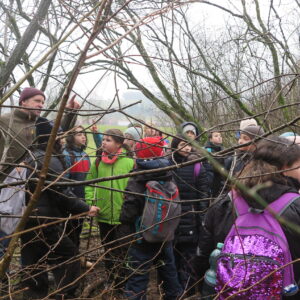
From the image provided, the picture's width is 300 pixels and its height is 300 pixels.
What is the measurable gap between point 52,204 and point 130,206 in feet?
1.97

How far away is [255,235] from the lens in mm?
1606

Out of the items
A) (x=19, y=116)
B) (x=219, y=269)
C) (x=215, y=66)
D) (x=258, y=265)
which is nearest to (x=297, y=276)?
(x=258, y=265)

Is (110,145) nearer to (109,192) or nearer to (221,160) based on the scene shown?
(109,192)

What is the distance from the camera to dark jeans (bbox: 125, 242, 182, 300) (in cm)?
289

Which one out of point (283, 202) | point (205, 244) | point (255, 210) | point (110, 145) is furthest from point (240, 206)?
point (110, 145)

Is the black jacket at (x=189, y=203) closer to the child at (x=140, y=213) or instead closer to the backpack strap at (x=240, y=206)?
the child at (x=140, y=213)

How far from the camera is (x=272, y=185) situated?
1.64 m

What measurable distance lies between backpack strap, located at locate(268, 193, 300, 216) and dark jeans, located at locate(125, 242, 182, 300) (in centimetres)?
141

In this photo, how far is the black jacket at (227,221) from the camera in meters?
1.59

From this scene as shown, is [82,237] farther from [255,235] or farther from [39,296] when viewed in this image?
[255,235]

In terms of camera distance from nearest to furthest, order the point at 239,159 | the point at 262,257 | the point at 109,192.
Result: the point at 239,159, the point at 262,257, the point at 109,192

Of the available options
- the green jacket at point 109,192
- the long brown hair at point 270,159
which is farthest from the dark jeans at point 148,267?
the long brown hair at point 270,159

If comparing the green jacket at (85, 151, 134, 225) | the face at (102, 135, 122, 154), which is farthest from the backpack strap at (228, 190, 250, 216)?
the green jacket at (85, 151, 134, 225)

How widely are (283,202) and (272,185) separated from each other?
0.29 ft
